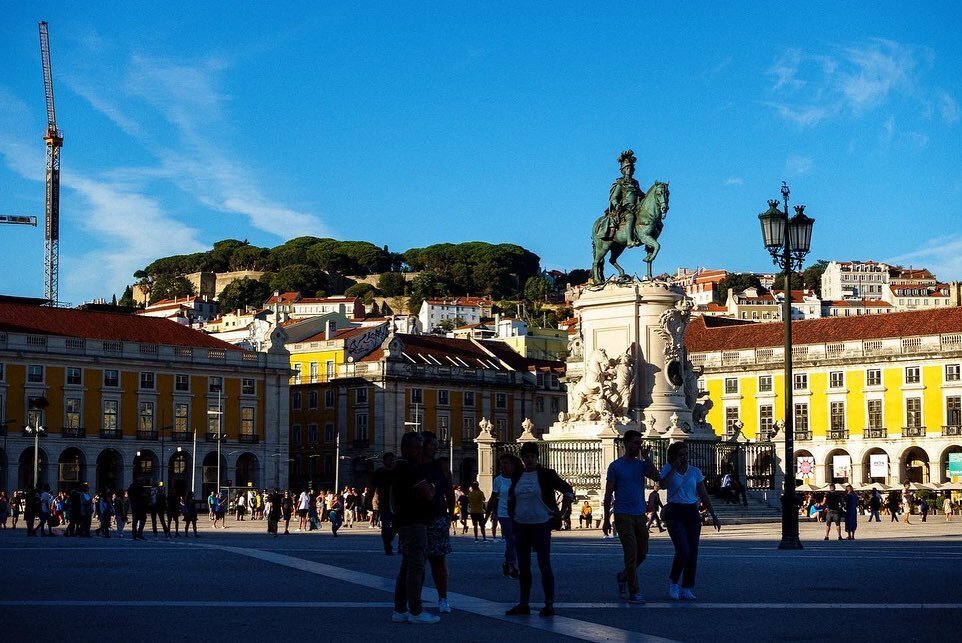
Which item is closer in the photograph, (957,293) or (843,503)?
(843,503)

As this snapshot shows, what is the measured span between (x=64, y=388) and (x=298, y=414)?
21.3 meters

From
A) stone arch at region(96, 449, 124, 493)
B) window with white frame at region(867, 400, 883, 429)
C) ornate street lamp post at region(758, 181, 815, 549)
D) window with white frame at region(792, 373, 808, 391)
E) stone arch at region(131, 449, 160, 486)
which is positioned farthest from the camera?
window with white frame at region(792, 373, 808, 391)

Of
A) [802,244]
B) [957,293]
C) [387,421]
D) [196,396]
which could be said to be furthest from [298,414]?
[802,244]

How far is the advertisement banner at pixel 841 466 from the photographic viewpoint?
83.6 metres

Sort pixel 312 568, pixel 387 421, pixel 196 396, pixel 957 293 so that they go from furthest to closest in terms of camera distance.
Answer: pixel 957 293 < pixel 387 421 < pixel 196 396 < pixel 312 568

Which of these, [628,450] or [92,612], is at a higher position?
[628,450]

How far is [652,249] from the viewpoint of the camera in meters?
39.7

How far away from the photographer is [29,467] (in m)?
73.2

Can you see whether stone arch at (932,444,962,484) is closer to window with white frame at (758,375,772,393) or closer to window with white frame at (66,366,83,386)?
window with white frame at (758,375,772,393)

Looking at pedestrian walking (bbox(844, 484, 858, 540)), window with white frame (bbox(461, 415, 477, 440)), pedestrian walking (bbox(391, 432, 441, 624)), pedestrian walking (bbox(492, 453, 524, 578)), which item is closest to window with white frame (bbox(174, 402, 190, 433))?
window with white frame (bbox(461, 415, 477, 440))

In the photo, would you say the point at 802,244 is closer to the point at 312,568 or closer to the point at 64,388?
the point at 312,568

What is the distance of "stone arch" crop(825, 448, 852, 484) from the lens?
3287 inches

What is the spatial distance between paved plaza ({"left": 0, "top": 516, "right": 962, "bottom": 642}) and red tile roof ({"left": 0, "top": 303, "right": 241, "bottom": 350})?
5417 centimetres

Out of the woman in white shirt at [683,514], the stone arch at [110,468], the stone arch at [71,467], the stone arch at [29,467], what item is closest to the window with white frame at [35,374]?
the stone arch at [29,467]
